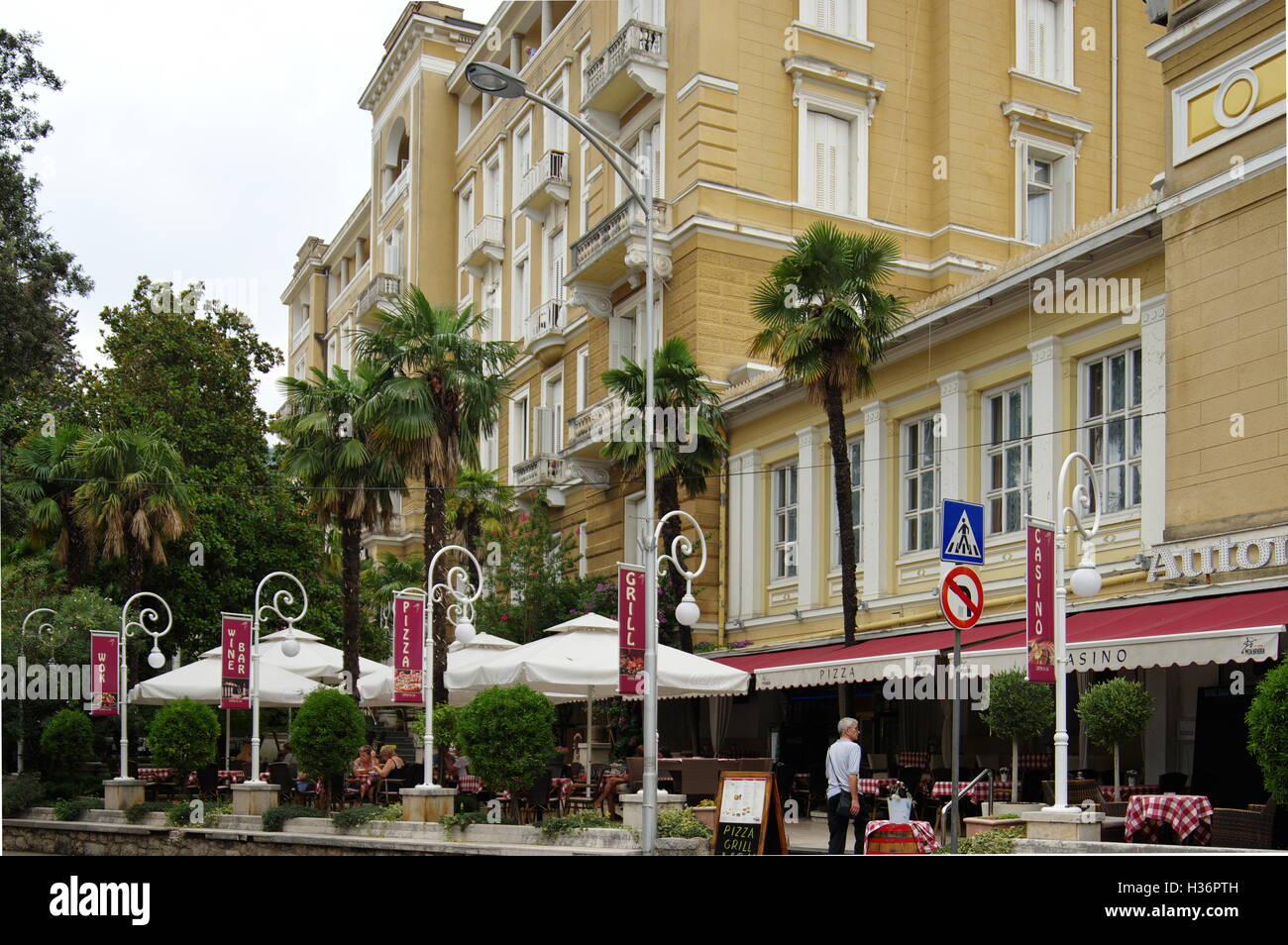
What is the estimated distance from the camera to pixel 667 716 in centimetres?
3600

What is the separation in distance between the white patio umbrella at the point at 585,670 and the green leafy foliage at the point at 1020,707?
488cm

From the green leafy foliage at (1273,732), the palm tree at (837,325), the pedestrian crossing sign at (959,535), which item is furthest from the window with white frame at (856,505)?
the green leafy foliage at (1273,732)

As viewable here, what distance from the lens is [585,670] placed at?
2164cm

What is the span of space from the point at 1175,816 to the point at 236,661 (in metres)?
15.7

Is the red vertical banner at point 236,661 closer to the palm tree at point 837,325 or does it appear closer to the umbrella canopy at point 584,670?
the umbrella canopy at point 584,670

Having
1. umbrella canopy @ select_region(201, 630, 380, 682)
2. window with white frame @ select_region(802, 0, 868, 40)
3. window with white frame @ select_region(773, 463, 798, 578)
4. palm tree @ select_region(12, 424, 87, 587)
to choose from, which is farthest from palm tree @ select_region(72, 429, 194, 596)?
window with white frame @ select_region(802, 0, 868, 40)

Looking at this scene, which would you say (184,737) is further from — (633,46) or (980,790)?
(633,46)

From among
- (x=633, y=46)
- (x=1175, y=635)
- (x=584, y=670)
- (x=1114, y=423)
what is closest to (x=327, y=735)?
(x=584, y=670)

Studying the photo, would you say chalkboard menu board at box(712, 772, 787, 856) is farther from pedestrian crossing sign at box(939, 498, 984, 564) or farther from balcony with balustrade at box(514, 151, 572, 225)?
balcony with balustrade at box(514, 151, 572, 225)

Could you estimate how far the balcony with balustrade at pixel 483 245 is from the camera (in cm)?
4697

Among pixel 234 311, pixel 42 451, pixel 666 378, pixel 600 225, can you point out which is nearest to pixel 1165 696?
pixel 666 378

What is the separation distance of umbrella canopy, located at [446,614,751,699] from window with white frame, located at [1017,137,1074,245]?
58.0 ft

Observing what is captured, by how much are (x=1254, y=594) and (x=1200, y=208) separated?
5.27 metres

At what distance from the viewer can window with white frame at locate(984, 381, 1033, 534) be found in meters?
24.9
